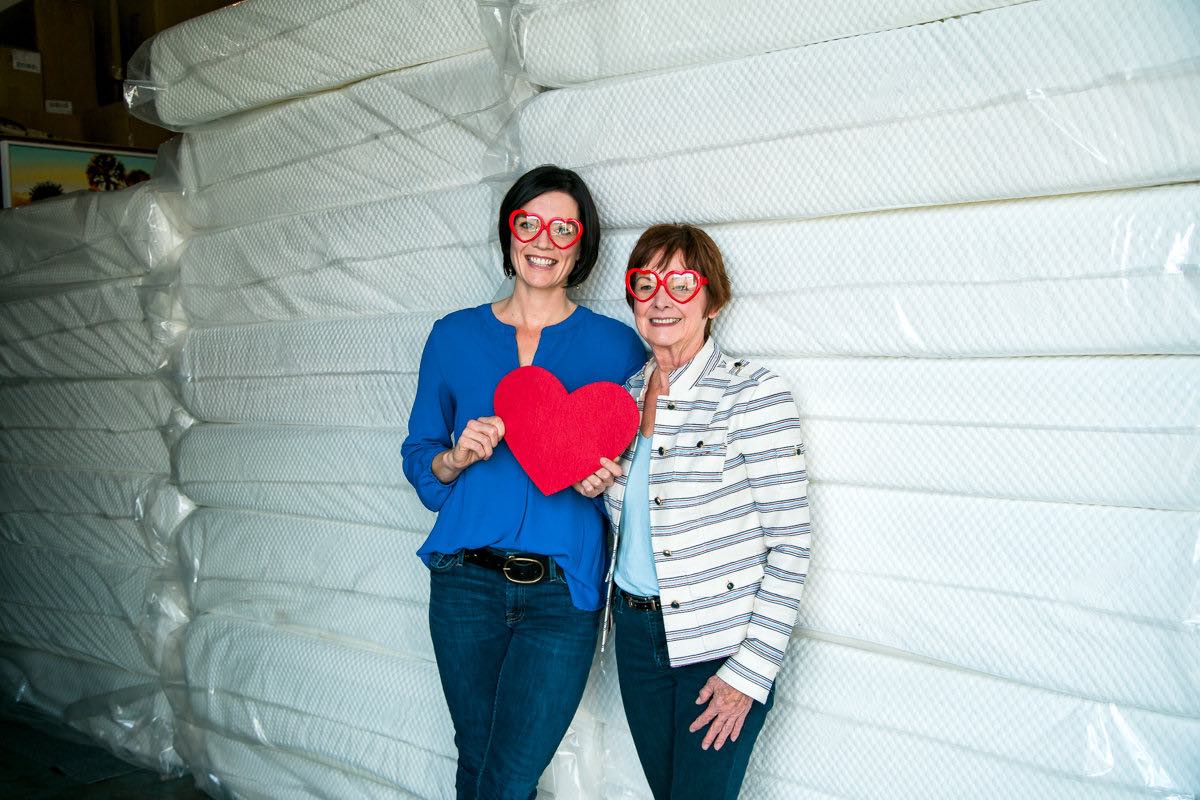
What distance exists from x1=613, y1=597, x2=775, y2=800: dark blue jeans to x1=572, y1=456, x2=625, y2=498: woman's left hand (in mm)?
183

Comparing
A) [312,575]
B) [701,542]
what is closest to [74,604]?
[312,575]

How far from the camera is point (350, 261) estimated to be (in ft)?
7.21

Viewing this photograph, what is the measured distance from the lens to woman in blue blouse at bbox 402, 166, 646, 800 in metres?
1.59

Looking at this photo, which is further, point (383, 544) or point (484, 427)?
point (383, 544)

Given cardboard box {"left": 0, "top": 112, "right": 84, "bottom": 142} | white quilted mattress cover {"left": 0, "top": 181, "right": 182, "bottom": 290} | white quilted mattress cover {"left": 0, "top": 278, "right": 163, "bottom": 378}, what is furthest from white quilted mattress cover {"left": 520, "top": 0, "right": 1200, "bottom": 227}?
cardboard box {"left": 0, "top": 112, "right": 84, "bottom": 142}

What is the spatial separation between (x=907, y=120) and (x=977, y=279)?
26cm

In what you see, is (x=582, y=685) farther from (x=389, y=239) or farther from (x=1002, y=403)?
(x=389, y=239)

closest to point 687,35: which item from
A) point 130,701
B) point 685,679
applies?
point 685,679

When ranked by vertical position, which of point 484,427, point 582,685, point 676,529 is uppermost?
point 484,427

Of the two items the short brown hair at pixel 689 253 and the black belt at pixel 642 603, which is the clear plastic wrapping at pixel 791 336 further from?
the black belt at pixel 642 603

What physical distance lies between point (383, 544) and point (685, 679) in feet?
3.02

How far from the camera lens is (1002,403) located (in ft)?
4.54

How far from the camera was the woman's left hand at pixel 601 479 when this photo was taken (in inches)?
60.8

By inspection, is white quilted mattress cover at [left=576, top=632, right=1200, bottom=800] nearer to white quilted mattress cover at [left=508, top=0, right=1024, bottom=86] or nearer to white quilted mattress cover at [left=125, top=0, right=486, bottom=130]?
white quilted mattress cover at [left=508, top=0, right=1024, bottom=86]
